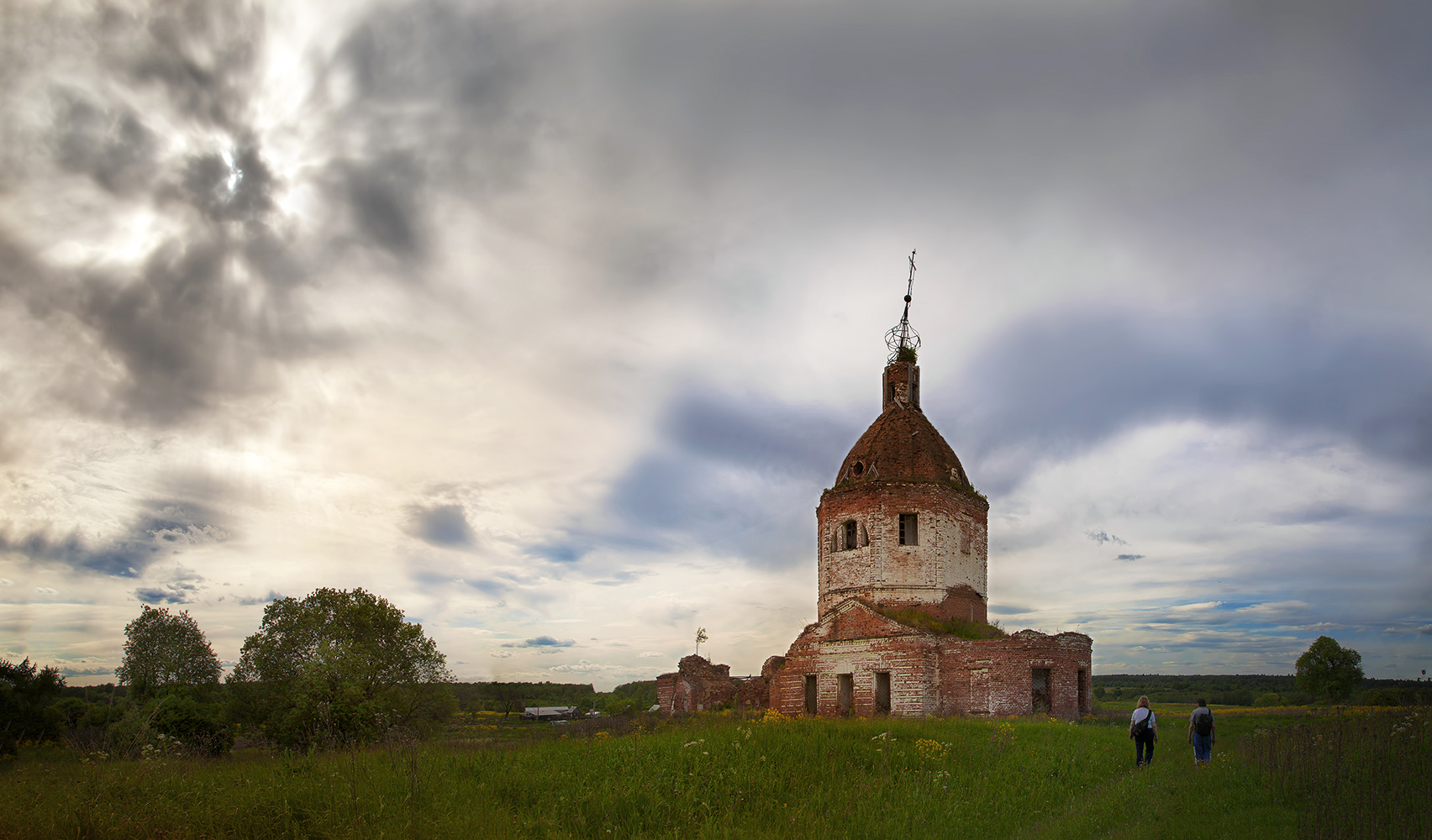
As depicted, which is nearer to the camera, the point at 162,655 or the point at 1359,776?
the point at 1359,776

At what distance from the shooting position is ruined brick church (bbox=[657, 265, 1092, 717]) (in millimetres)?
24781

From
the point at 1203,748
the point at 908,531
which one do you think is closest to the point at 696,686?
the point at 908,531

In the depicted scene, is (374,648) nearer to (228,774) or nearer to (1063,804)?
(228,774)

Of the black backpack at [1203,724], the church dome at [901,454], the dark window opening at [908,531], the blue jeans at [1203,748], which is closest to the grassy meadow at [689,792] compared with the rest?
the blue jeans at [1203,748]

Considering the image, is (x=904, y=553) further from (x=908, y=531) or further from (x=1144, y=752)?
(x=1144, y=752)

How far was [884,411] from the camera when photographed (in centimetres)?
3344

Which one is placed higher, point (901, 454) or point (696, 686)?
point (901, 454)

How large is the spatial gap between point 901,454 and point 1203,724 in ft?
57.1

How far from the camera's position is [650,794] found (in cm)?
959

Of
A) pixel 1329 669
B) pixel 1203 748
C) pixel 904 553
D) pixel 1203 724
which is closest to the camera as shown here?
pixel 1203 724

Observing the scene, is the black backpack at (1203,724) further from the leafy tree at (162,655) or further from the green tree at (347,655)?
the leafy tree at (162,655)

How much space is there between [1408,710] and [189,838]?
21.4 metres

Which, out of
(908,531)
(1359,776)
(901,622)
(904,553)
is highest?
(908,531)

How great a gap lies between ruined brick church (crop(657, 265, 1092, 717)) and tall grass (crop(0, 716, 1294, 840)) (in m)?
11.1
